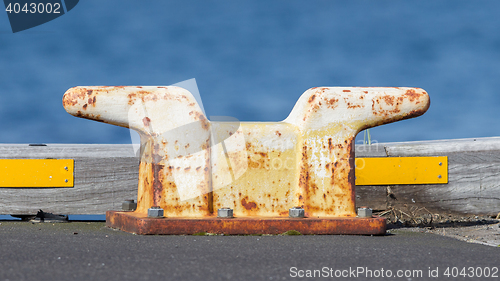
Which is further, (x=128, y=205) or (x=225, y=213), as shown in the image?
(x=128, y=205)

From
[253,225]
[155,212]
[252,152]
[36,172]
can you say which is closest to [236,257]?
[253,225]

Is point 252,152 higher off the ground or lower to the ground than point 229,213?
higher

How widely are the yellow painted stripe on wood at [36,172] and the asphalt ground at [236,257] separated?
3.86ft

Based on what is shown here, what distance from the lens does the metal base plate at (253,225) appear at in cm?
287

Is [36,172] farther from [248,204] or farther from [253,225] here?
[253,225]

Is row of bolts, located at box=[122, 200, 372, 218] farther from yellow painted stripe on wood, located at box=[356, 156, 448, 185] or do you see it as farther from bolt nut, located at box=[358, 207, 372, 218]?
yellow painted stripe on wood, located at box=[356, 156, 448, 185]

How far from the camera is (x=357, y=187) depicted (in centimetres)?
407

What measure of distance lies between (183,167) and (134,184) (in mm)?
1152

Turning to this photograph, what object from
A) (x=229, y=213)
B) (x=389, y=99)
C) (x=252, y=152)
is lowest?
(x=229, y=213)

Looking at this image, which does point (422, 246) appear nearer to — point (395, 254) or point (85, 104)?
point (395, 254)

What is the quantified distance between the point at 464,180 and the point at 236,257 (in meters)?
2.77

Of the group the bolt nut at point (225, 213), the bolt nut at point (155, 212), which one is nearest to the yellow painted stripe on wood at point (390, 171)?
the bolt nut at point (225, 213)

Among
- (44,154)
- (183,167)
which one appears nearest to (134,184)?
(44,154)

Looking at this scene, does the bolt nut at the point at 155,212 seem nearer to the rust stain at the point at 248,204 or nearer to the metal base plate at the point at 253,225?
the metal base plate at the point at 253,225
